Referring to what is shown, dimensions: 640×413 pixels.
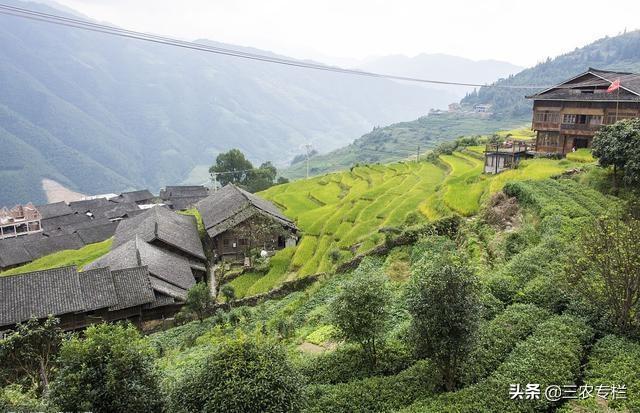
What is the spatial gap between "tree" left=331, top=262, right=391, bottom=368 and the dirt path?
143 meters

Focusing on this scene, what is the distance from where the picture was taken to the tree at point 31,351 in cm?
1353

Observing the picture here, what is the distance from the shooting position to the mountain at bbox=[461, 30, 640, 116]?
150125mm

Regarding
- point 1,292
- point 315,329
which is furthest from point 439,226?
point 1,292

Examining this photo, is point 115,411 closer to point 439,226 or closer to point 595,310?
point 595,310

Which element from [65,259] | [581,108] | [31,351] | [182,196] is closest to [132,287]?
[31,351]

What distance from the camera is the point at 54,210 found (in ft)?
236

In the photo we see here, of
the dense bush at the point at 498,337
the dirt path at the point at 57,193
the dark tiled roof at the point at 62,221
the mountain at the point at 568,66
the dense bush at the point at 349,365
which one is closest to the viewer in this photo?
the dense bush at the point at 498,337

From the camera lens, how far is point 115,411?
353 inches

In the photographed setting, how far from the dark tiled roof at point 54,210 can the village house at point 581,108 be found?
231 feet

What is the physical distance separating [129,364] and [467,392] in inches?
301

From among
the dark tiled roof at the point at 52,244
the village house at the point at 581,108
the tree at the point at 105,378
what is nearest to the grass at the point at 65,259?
the dark tiled roof at the point at 52,244

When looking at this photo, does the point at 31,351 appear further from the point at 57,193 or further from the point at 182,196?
the point at 57,193

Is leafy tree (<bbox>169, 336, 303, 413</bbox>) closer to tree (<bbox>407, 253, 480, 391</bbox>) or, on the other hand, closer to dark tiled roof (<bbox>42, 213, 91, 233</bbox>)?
tree (<bbox>407, 253, 480, 391</bbox>)

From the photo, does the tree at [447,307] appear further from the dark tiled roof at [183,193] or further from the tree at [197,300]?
the dark tiled roof at [183,193]
